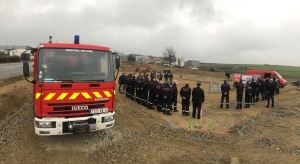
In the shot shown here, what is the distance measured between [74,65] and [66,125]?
1.67 meters

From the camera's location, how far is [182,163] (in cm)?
635

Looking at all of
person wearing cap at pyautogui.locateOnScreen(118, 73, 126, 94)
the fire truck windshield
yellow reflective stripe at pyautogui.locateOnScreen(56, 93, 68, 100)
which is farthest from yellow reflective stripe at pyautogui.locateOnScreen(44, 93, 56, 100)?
person wearing cap at pyautogui.locateOnScreen(118, 73, 126, 94)

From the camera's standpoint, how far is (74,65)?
6543 millimetres

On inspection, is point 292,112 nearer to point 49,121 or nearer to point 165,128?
point 165,128

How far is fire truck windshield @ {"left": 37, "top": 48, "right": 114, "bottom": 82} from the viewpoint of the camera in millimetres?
6246

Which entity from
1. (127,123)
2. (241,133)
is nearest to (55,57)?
(127,123)

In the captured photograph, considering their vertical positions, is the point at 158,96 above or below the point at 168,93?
below

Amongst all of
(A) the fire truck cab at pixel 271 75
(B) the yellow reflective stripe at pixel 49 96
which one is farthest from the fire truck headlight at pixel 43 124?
(A) the fire truck cab at pixel 271 75

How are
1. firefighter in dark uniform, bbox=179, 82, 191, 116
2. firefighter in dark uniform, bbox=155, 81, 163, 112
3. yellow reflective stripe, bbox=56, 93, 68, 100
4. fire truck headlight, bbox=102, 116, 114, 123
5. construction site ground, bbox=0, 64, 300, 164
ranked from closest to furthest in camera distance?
yellow reflective stripe, bbox=56, 93, 68, 100, construction site ground, bbox=0, 64, 300, 164, fire truck headlight, bbox=102, 116, 114, 123, firefighter in dark uniform, bbox=179, 82, 191, 116, firefighter in dark uniform, bbox=155, 81, 163, 112

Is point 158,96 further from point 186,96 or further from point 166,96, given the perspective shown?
point 186,96

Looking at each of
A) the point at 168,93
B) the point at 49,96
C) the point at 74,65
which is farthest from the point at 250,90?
the point at 49,96

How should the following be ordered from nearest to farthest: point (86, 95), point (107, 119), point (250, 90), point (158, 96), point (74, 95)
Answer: point (74, 95) < point (86, 95) < point (107, 119) < point (158, 96) < point (250, 90)

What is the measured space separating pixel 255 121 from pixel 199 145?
5.02 m

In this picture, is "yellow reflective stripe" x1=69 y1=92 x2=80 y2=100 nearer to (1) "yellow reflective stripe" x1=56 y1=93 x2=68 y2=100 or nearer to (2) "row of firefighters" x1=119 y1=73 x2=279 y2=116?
(1) "yellow reflective stripe" x1=56 y1=93 x2=68 y2=100
